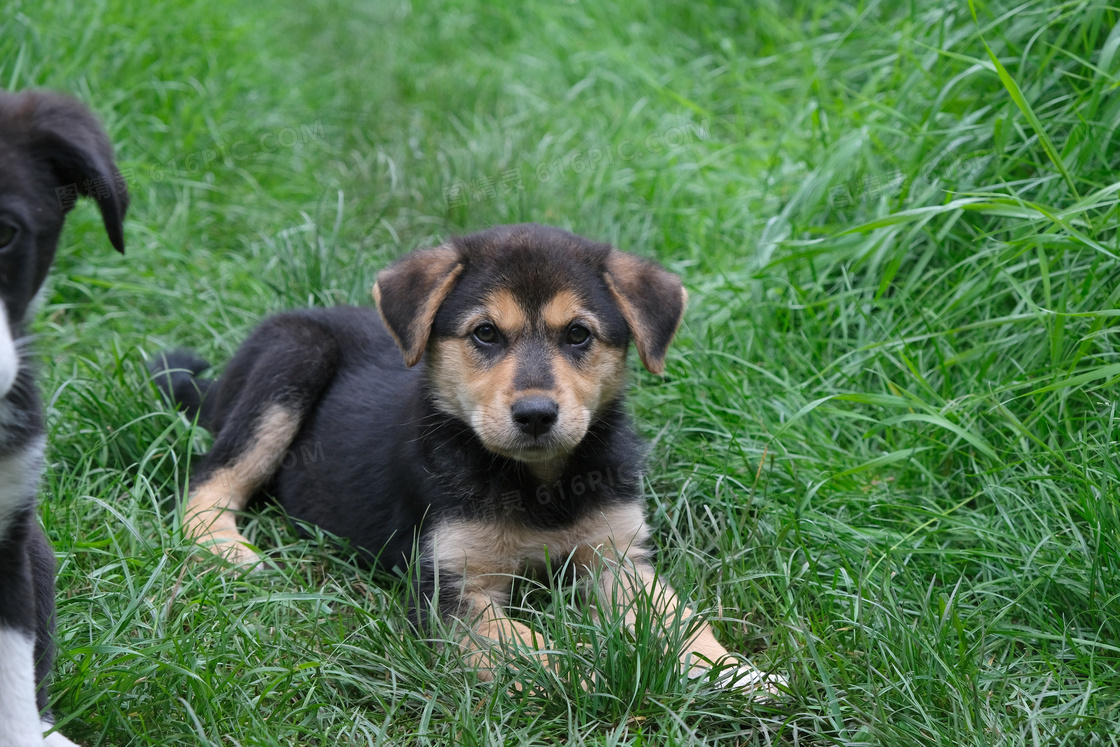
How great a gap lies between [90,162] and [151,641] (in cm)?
141

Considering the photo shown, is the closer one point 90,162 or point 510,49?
point 90,162

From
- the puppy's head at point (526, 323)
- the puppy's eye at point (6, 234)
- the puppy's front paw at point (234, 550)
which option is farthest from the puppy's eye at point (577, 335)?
the puppy's eye at point (6, 234)

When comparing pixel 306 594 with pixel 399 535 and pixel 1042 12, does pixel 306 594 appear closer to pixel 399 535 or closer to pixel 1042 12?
pixel 399 535

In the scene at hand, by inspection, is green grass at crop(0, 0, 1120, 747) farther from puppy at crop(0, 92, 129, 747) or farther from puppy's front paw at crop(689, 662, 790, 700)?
puppy at crop(0, 92, 129, 747)

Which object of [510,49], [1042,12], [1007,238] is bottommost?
[510,49]

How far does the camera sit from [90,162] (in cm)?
273

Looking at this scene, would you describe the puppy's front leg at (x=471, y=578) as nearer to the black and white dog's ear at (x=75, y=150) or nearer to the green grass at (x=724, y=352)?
the green grass at (x=724, y=352)

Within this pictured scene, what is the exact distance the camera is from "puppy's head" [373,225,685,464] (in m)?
3.74

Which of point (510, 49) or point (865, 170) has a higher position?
point (865, 170)

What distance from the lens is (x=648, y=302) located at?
4055mm

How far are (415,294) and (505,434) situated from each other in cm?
65

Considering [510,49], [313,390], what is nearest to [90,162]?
[313,390]

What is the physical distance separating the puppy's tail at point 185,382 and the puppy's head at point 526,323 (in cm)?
137

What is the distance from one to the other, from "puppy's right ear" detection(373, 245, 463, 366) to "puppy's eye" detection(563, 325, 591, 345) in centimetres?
46
